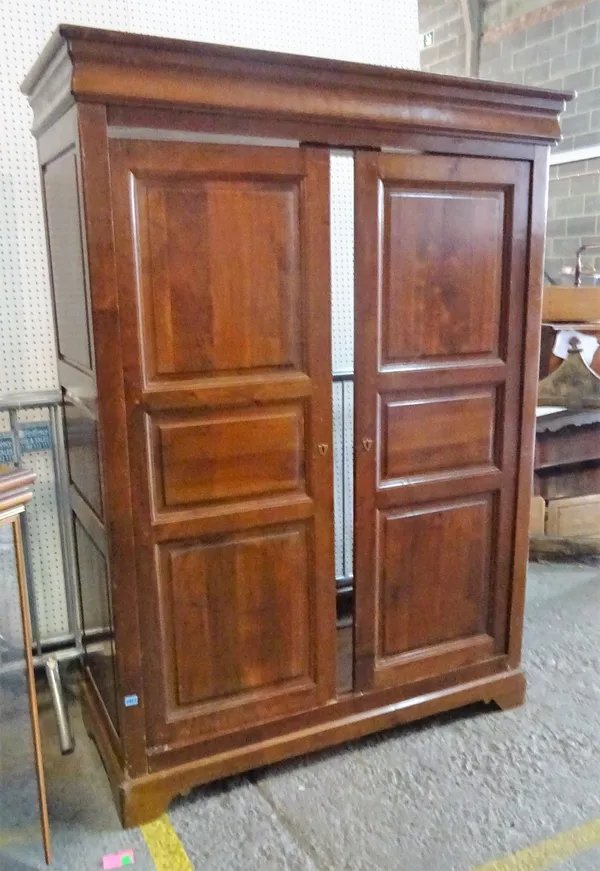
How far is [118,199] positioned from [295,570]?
3.32 feet

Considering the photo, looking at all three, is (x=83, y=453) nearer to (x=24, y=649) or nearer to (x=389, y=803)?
(x=24, y=649)

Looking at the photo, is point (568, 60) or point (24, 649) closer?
point (24, 649)

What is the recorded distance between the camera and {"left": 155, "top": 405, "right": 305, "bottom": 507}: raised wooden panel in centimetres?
168

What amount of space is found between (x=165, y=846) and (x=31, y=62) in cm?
218

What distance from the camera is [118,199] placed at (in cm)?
151

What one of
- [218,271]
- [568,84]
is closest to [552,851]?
[218,271]

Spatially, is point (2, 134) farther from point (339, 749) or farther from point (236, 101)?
point (339, 749)

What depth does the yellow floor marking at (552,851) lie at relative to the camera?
1639 millimetres

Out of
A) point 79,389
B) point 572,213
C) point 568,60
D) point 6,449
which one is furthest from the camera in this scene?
point 572,213

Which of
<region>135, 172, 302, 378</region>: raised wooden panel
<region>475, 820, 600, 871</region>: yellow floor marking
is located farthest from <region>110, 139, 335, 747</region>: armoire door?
<region>475, 820, 600, 871</region>: yellow floor marking

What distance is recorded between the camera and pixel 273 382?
5.69ft

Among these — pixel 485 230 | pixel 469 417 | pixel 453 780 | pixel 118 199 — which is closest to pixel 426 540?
pixel 469 417

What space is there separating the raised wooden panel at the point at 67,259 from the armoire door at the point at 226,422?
14 centimetres

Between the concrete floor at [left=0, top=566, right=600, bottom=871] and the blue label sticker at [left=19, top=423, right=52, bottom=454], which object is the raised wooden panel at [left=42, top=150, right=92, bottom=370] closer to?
the blue label sticker at [left=19, top=423, right=52, bottom=454]
